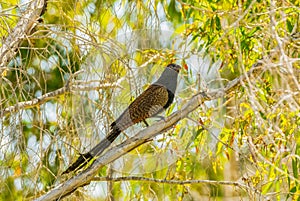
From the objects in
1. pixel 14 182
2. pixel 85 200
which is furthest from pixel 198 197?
pixel 85 200

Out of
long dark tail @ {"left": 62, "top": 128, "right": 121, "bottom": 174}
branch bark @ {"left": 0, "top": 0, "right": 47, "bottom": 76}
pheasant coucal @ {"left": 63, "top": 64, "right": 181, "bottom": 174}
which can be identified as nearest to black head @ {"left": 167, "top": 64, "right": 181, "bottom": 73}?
pheasant coucal @ {"left": 63, "top": 64, "right": 181, "bottom": 174}

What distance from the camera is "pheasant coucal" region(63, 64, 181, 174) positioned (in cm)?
226

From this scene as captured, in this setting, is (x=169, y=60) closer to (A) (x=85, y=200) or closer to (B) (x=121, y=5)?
(B) (x=121, y=5)

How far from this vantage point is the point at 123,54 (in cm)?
224

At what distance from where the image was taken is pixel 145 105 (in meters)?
2.31

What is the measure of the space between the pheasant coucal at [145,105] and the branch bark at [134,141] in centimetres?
3

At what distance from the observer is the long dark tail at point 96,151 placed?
2270mm

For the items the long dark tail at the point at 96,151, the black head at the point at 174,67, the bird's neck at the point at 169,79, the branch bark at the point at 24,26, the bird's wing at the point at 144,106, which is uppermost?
the branch bark at the point at 24,26

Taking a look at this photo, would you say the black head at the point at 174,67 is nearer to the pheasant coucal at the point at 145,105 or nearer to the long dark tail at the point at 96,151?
the pheasant coucal at the point at 145,105

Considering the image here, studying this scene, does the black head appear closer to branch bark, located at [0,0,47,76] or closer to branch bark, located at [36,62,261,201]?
branch bark, located at [36,62,261,201]

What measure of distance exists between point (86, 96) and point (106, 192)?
42 centimetres

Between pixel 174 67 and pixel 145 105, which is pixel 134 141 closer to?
pixel 145 105

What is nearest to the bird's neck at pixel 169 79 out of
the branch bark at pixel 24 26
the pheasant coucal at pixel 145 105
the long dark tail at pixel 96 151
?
the pheasant coucal at pixel 145 105

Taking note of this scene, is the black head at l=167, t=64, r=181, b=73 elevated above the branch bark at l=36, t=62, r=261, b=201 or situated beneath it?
elevated above
